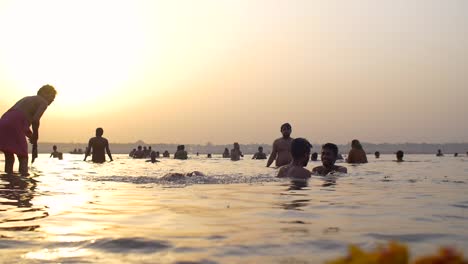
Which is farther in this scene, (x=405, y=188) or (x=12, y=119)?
(x=12, y=119)

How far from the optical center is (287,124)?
14.7 metres

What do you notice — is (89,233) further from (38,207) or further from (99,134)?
(99,134)

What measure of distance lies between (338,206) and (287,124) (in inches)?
333

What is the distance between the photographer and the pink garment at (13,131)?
10719 millimetres

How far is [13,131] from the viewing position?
10.8m

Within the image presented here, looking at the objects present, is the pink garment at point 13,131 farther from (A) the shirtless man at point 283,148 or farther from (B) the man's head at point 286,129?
(A) the shirtless man at point 283,148

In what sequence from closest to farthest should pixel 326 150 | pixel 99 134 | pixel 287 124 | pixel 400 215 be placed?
pixel 400 215
pixel 326 150
pixel 287 124
pixel 99 134

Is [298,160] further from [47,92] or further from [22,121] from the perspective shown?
[22,121]

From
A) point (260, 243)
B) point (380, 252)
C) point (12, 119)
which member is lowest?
point (260, 243)

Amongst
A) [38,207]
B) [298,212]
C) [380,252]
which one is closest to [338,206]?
[298,212]

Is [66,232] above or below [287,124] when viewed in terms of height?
below

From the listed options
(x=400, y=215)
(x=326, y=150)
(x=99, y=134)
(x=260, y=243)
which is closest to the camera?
(x=260, y=243)

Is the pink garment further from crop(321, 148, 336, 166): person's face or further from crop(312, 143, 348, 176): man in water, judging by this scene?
crop(321, 148, 336, 166): person's face

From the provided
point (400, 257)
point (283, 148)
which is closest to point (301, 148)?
point (283, 148)
